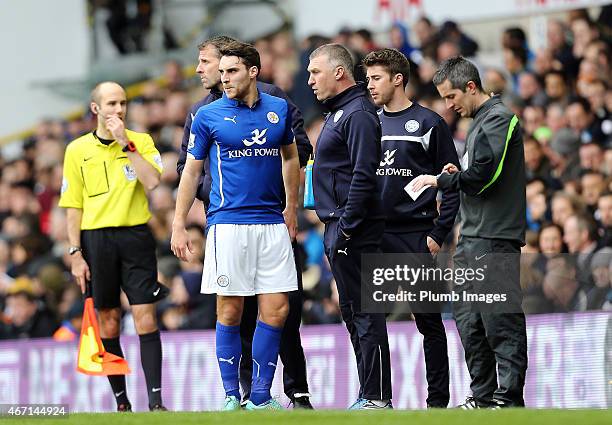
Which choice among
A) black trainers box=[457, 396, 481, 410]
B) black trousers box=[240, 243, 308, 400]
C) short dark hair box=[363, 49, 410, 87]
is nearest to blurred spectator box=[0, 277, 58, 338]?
black trousers box=[240, 243, 308, 400]

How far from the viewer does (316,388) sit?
12.2 metres

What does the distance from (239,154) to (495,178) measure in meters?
1.51

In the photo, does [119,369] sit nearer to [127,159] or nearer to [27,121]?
[127,159]

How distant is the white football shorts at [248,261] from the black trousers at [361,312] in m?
0.29

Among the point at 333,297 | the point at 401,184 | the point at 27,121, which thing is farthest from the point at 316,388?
the point at 27,121

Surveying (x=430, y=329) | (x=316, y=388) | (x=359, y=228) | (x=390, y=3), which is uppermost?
(x=390, y=3)

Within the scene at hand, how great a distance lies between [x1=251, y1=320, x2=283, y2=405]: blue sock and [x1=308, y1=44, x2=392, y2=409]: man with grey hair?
20.2 inches

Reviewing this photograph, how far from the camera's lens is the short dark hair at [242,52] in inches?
341

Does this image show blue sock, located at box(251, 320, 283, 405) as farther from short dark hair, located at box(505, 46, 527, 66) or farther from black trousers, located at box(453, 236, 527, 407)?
short dark hair, located at box(505, 46, 527, 66)

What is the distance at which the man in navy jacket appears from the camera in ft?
30.7

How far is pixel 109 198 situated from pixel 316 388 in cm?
304

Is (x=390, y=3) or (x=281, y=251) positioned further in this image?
(x=390, y=3)

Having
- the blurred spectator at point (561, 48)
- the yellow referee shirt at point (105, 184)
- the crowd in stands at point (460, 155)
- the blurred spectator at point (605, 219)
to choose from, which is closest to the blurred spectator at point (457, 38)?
the crowd in stands at point (460, 155)
